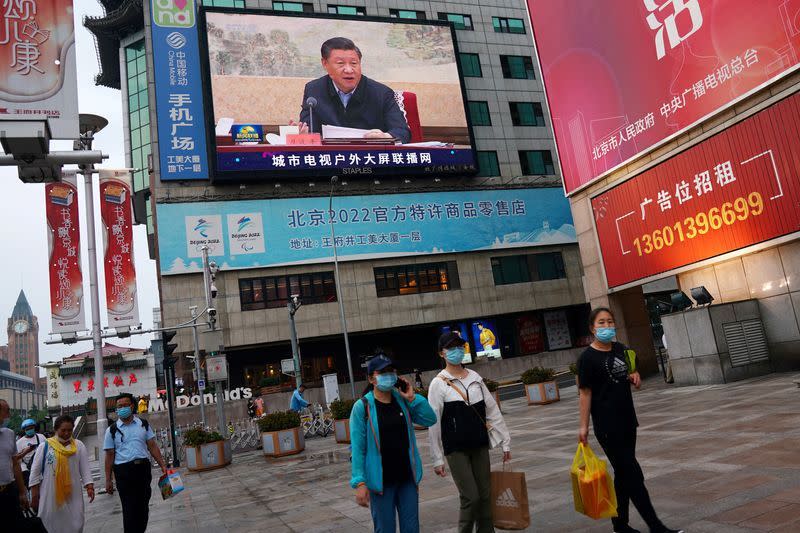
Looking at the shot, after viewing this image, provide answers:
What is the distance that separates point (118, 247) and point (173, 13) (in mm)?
26476

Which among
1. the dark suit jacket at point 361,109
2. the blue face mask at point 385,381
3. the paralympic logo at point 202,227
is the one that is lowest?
the blue face mask at point 385,381

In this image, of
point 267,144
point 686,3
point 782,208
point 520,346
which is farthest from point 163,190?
point 782,208

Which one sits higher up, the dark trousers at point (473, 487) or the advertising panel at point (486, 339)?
the advertising panel at point (486, 339)

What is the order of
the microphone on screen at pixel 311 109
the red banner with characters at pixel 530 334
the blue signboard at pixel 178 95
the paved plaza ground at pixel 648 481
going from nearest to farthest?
the paved plaza ground at pixel 648 481 → the blue signboard at pixel 178 95 → the microphone on screen at pixel 311 109 → the red banner with characters at pixel 530 334

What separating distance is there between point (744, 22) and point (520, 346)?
3134 centimetres

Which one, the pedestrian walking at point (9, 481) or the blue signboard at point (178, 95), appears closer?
the pedestrian walking at point (9, 481)

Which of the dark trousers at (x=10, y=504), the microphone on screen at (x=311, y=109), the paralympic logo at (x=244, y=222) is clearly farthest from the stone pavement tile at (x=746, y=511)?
the microphone on screen at (x=311, y=109)

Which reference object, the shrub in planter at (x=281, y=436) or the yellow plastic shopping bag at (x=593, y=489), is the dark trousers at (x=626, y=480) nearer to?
the yellow plastic shopping bag at (x=593, y=489)

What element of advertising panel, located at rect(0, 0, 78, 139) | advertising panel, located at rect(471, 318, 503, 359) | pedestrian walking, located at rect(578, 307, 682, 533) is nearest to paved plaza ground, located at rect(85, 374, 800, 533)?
pedestrian walking, located at rect(578, 307, 682, 533)

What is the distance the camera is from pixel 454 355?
5211 millimetres

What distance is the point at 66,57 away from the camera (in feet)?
23.9

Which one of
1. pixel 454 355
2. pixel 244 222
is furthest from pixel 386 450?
pixel 244 222

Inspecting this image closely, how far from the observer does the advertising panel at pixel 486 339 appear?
4366 cm

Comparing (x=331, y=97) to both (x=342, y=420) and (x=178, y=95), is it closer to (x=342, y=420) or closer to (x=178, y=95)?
(x=178, y=95)
